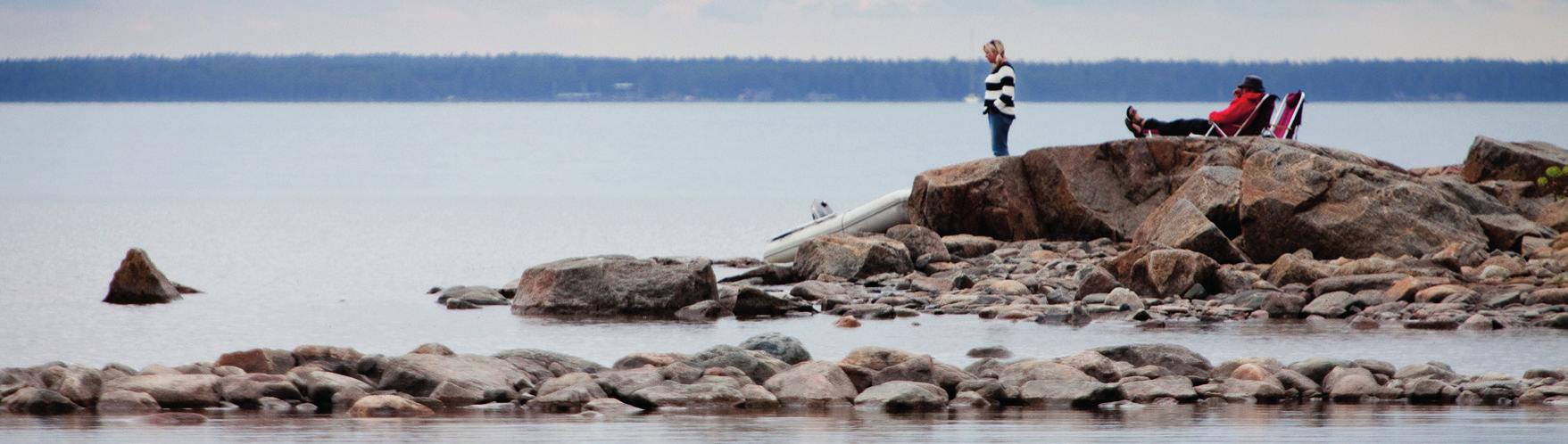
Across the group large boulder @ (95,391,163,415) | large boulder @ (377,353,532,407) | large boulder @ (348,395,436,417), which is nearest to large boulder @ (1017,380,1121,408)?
large boulder @ (377,353,532,407)

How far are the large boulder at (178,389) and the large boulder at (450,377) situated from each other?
2.59 feet

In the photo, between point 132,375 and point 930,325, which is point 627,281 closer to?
point 930,325

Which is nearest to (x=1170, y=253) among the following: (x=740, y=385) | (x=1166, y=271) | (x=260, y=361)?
(x=1166, y=271)

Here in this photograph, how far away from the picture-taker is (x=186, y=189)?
1847 inches

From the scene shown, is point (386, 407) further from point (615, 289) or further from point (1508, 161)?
point (1508, 161)

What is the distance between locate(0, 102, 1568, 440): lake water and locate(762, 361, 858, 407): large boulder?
1.66 ft

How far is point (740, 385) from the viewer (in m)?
→ 9.27

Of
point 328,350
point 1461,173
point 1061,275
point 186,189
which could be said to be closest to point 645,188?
point 186,189

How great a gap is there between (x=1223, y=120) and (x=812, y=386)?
37.0 feet

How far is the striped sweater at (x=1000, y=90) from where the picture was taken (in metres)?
18.9

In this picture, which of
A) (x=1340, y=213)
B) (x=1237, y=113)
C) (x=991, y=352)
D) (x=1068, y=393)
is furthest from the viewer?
(x=1237, y=113)

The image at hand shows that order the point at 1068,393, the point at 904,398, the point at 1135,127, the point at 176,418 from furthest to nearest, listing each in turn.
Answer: the point at 1135,127, the point at 1068,393, the point at 904,398, the point at 176,418

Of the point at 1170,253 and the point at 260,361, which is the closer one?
the point at 260,361

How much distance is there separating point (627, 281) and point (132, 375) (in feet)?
18.9
